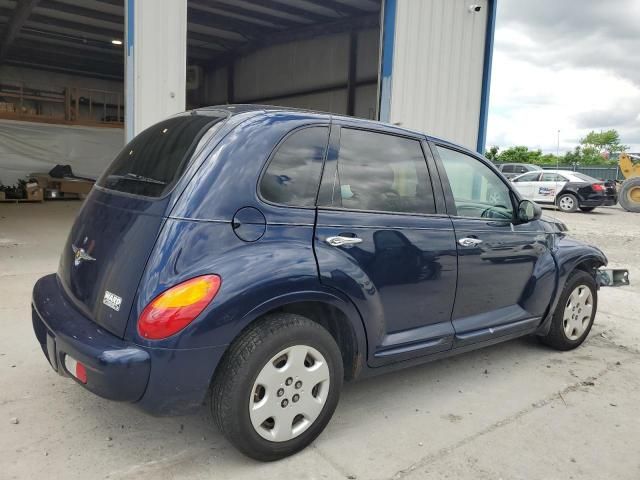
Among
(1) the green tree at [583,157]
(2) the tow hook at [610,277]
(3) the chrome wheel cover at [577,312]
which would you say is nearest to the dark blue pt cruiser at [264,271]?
(3) the chrome wheel cover at [577,312]

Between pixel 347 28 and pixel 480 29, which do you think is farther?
pixel 347 28

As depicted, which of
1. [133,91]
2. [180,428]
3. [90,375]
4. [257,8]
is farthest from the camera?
[257,8]

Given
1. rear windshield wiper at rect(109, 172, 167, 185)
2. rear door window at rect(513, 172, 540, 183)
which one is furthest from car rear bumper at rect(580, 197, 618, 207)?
rear windshield wiper at rect(109, 172, 167, 185)

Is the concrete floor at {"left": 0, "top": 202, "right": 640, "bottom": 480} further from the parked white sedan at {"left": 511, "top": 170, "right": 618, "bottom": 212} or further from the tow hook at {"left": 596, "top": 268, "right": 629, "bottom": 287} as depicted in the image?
the parked white sedan at {"left": 511, "top": 170, "right": 618, "bottom": 212}

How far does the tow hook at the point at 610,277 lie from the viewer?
4.50m

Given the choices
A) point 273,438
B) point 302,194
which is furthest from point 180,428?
point 302,194

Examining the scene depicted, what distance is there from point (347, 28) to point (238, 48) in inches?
191

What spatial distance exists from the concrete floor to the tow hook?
0.60 meters

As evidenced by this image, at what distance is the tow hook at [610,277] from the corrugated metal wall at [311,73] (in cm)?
991

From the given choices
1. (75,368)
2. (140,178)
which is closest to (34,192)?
(140,178)

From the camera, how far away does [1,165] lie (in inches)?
610

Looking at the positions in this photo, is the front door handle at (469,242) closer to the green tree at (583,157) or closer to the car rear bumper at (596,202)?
the car rear bumper at (596,202)

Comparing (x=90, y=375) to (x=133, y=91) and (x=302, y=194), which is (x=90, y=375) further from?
(x=133, y=91)

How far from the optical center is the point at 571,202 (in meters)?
17.4
